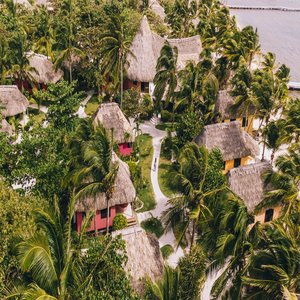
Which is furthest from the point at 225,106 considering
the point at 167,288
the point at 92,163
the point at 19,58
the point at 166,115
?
the point at 167,288

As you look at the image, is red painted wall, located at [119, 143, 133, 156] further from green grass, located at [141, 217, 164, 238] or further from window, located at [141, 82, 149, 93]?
window, located at [141, 82, 149, 93]

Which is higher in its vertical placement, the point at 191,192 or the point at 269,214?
the point at 191,192

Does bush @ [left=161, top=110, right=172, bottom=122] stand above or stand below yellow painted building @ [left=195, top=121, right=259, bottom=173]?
below

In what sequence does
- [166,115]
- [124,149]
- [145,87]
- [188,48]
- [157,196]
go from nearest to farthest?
[157,196] → [124,149] → [166,115] → [145,87] → [188,48]

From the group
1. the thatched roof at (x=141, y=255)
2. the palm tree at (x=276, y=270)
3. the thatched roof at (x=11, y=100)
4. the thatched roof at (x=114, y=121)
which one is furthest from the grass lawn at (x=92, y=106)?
the palm tree at (x=276, y=270)

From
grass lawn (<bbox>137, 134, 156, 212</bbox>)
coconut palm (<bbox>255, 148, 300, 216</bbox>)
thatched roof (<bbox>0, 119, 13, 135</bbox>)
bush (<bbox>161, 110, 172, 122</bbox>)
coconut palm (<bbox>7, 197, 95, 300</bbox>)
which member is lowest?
grass lawn (<bbox>137, 134, 156, 212</bbox>)

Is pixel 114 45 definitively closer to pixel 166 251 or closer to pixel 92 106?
pixel 92 106

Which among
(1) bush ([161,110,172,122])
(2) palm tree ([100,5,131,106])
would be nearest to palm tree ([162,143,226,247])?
(2) palm tree ([100,5,131,106])
